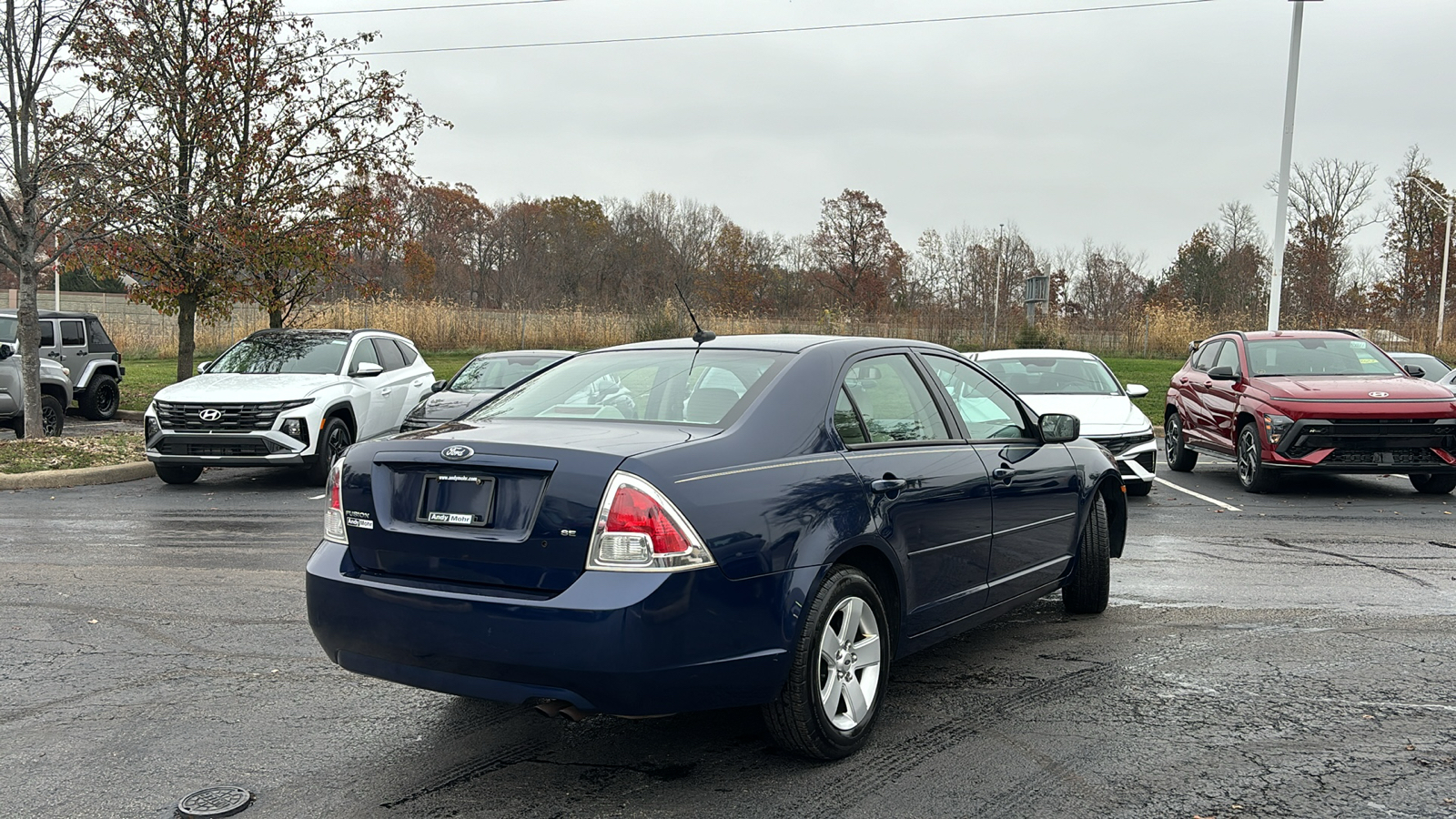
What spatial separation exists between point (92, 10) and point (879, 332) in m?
30.9

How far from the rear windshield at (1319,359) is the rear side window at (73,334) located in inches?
702

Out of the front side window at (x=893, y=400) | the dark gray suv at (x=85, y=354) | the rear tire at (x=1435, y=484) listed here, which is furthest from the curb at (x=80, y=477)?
the rear tire at (x=1435, y=484)

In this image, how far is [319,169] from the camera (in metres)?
18.7

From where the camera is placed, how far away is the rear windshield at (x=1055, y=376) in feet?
40.9

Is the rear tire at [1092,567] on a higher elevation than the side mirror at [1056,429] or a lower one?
lower

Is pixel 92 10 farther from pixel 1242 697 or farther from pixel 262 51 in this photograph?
pixel 1242 697

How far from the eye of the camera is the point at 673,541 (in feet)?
12.0

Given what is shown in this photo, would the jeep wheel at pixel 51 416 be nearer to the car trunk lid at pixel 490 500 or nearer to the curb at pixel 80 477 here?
the curb at pixel 80 477

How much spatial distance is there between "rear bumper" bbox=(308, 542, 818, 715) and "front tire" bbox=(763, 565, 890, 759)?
4.3 inches

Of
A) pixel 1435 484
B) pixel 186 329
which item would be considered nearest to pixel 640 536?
pixel 1435 484

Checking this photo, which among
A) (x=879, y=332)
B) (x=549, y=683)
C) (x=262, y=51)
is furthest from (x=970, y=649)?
(x=879, y=332)

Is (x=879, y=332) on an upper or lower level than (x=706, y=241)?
lower

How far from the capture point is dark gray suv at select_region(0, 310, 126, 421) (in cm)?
1900

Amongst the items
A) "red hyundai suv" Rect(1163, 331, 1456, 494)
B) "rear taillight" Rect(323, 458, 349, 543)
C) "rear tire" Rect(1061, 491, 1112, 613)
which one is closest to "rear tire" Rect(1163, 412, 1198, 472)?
"red hyundai suv" Rect(1163, 331, 1456, 494)
